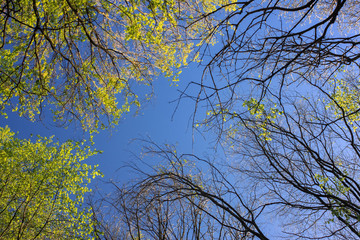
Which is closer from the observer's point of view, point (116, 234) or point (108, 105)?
point (108, 105)

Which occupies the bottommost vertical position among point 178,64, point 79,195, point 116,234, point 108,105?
point 116,234

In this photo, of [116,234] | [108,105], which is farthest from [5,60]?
[116,234]

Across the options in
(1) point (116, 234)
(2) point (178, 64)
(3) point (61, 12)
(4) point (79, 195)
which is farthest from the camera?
(4) point (79, 195)

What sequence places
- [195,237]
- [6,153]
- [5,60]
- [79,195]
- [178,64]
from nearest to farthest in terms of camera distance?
[195,237] < [5,60] < [178,64] < [79,195] < [6,153]

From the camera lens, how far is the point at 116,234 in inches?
241

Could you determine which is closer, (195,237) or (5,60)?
(195,237)

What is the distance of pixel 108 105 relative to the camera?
5.31m

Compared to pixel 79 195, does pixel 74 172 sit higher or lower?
higher

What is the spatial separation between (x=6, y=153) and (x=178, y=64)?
639 centimetres

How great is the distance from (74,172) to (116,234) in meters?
2.44

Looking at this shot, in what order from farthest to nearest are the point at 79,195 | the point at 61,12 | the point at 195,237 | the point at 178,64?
the point at 79,195 < the point at 178,64 < the point at 195,237 < the point at 61,12

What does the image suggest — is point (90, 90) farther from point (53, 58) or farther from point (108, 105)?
point (53, 58)

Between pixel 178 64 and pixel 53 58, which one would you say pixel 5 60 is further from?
pixel 178 64

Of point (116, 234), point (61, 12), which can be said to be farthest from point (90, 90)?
point (116, 234)
